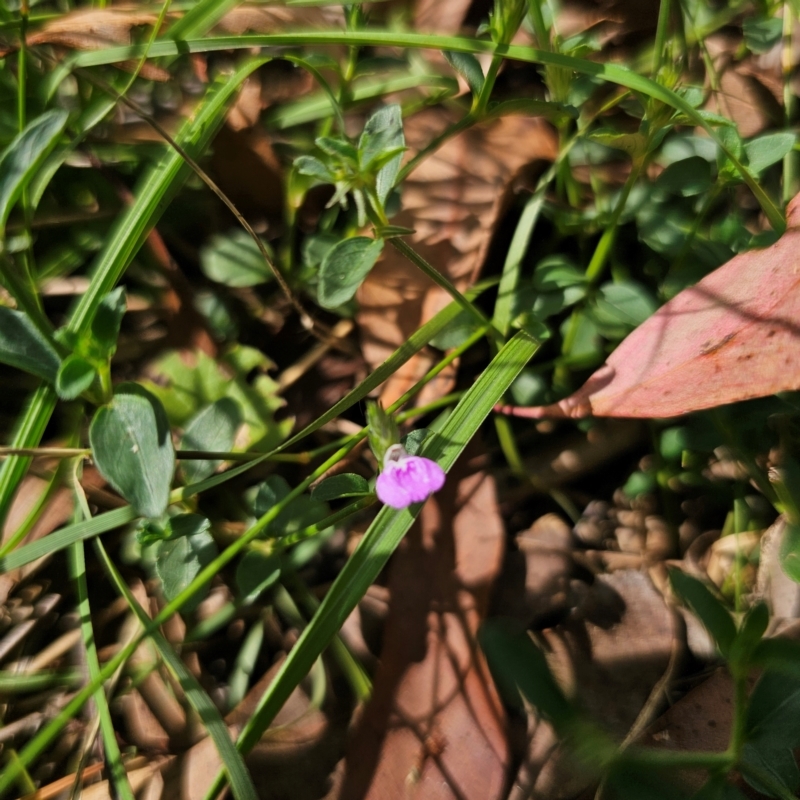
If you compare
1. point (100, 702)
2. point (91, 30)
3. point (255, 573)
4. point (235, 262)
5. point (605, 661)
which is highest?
point (91, 30)

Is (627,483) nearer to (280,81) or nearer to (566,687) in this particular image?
(566,687)

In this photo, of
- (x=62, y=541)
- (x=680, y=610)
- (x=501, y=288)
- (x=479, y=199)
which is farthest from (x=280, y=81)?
(x=680, y=610)

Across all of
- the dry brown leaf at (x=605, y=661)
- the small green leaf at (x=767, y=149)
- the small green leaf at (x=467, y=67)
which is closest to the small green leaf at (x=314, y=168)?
the small green leaf at (x=467, y=67)

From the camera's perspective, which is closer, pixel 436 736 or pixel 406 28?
pixel 436 736

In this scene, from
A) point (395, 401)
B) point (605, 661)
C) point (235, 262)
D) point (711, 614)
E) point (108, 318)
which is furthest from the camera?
point (235, 262)

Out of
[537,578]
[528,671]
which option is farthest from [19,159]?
[537,578]

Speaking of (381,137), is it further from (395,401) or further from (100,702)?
(100,702)
